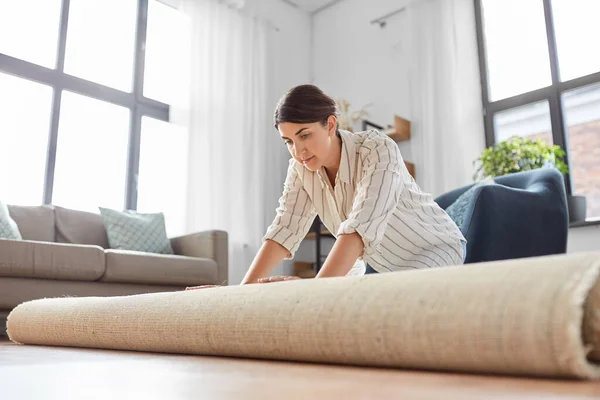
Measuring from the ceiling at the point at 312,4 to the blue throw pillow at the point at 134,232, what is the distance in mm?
3049

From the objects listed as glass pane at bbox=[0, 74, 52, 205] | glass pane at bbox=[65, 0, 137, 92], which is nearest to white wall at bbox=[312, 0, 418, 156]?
glass pane at bbox=[65, 0, 137, 92]

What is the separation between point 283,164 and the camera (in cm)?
516

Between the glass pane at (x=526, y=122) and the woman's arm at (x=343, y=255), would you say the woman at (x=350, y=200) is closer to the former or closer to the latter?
the woman's arm at (x=343, y=255)

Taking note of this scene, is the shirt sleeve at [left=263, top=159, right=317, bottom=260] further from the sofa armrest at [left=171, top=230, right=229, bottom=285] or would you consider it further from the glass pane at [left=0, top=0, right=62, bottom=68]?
the glass pane at [left=0, top=0, right=62, bottom=68]

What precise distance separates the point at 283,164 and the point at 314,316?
4.53 m

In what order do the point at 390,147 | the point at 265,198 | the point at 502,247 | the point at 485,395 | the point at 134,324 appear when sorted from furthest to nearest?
the point at 265,198 < the point at 502,247 < the point at 390,147 < the point at 134,324 < the point at 485,395

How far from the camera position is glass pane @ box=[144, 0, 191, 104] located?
453 cm

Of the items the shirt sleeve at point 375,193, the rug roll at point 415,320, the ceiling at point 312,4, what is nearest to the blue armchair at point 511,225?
the shirt sleeve at point 375,193

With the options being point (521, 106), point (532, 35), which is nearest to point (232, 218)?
point (521, 106)

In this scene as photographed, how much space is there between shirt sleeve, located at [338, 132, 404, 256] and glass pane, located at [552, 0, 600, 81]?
122 inches

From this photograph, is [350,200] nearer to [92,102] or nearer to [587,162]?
[587,162]

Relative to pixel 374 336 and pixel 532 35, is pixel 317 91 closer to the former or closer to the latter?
pixel 374 336

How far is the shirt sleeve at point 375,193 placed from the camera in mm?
1184

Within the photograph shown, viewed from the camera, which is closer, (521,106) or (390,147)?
(390,147)
